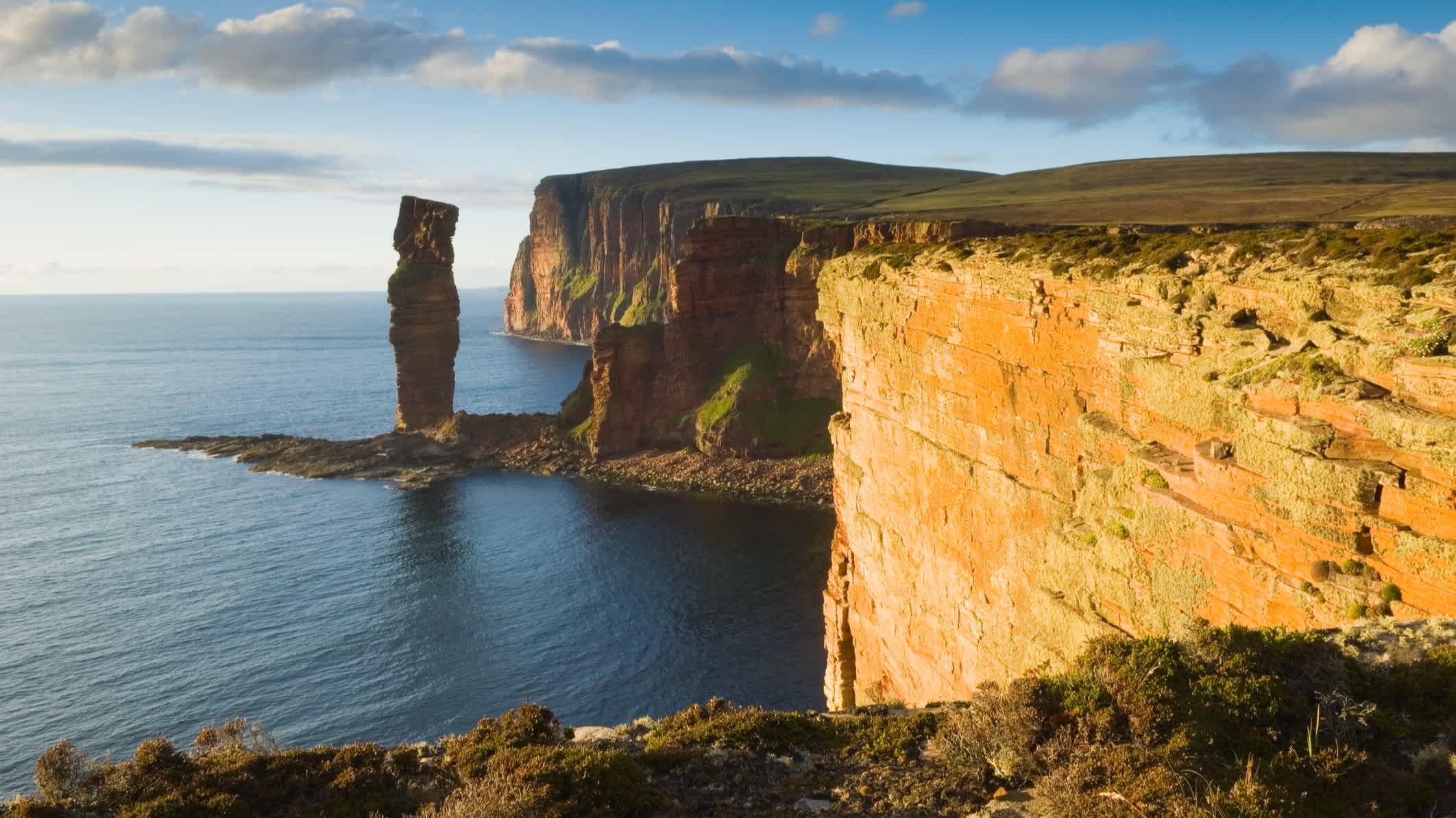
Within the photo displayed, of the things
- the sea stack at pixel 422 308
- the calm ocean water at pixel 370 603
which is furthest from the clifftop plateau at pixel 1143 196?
the sea stack at pixel 422 308

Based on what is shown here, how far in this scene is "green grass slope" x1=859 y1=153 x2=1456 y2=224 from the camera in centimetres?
7119

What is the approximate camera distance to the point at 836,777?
12.0 meters

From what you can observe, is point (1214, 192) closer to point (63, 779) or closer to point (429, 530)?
Answer: point (429, 530)

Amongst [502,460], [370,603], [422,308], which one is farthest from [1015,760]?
[422,308]

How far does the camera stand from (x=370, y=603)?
65.2m

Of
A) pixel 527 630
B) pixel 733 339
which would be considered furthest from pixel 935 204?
pixel 527 630

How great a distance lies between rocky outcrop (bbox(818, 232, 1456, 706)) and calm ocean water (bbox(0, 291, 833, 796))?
24567 millimetres

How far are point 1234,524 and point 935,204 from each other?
5369 inches

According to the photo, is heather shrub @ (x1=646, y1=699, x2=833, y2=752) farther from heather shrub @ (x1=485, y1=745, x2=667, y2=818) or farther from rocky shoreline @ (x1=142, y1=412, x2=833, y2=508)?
rocky shoreline @ (x1=142, y1=412, x2=833, y2=508)

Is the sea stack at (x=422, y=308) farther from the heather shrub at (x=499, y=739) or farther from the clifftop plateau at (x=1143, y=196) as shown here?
the heather shrub at (x=499, y=739)

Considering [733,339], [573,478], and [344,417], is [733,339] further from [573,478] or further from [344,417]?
[344,417]

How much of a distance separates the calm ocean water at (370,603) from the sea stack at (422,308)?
22160mm

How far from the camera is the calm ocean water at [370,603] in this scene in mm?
50000

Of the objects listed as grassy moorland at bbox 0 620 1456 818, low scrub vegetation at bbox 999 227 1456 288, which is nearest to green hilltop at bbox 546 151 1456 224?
low scrub vegetation at bbox 999 227 1456 288
